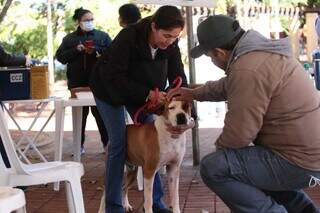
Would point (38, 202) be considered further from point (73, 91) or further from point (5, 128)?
point (5, 128)

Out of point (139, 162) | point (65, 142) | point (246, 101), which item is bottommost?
point (65, 142)

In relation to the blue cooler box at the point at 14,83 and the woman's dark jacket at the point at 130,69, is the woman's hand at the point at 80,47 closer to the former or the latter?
the blue cooler box at the point at 14,83

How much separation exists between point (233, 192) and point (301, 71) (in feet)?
2.64

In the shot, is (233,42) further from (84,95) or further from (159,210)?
(84,95)

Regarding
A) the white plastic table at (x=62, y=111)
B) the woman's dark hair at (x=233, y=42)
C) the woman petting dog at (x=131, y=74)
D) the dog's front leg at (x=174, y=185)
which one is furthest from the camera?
the white plastic table at (x=62, y=111)

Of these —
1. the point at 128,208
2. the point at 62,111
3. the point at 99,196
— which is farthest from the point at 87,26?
the point at 128,208

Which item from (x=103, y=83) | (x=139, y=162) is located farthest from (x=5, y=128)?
(x=139, y=162)

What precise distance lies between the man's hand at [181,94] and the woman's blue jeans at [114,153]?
1.43 ft

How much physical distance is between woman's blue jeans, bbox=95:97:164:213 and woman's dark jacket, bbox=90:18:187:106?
0.10 meters

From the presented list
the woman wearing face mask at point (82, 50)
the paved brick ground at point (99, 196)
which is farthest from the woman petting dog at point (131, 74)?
the woman wearing face mask at point (82, 50)

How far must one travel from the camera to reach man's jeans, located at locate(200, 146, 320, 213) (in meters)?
3.45

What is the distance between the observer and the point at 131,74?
14.3ft

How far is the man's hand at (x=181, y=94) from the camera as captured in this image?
415 centimetres

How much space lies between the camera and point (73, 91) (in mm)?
6273
